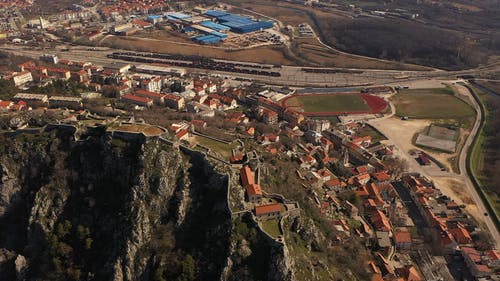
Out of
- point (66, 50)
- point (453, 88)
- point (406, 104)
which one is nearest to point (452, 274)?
point (406, 104)

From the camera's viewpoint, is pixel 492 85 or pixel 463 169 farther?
pixel 492 85

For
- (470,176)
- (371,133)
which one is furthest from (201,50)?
(470,176)

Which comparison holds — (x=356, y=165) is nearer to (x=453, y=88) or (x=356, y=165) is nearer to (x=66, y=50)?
(x=453, y=88)

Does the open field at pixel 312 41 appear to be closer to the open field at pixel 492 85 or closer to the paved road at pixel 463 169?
the open field at pixel 492 85

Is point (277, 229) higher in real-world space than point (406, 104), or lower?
higher

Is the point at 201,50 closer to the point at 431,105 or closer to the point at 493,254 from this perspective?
the point at 431,105

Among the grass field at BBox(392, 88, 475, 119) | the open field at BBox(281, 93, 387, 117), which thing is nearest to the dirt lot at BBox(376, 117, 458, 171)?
the grass field at BBox(392, 88, 475, 119)
